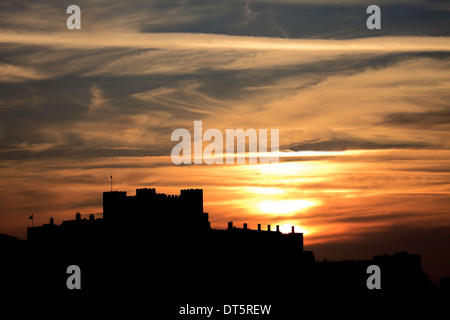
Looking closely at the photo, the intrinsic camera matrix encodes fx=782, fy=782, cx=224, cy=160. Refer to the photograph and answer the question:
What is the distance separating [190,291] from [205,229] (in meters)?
13.6

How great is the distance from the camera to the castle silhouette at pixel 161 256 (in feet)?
453

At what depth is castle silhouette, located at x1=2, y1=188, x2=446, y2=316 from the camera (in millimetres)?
138125

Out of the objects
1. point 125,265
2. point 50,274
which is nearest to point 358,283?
point 125,265

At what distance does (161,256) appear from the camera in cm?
14825

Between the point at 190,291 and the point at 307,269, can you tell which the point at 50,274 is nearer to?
the point at 190,291

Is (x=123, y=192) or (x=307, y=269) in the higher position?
(x=123, y=192)

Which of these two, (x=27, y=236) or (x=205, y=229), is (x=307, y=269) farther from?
(x=27, y=236)

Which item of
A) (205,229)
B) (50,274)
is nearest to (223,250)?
(205,229)
